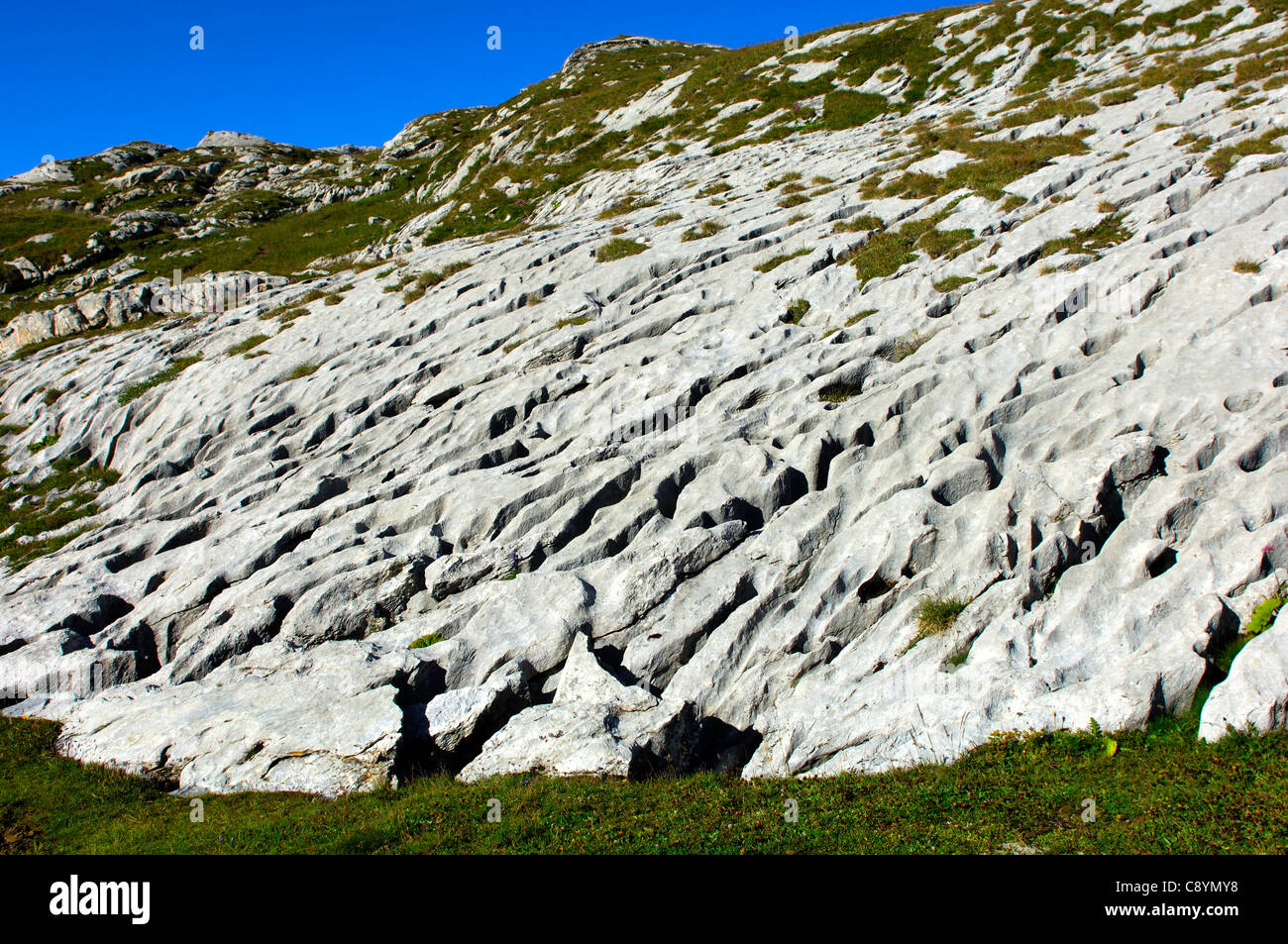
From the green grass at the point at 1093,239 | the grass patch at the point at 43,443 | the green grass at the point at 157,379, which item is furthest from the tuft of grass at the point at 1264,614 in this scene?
the grass patch at the point at 43,443

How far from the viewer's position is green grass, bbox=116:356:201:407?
36375 mm

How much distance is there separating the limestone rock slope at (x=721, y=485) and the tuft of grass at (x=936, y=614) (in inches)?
7.2

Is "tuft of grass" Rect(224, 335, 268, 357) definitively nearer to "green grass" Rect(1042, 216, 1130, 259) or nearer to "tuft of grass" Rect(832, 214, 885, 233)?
"tuft of grass" Rect(832, 214, 885, 233)

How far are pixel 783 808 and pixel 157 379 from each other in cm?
3799

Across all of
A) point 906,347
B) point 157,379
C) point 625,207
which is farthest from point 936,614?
point 625,207

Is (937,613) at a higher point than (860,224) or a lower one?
lower

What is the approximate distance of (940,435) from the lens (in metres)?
20.9

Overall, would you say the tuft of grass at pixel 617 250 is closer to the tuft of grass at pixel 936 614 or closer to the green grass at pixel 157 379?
the green grass at pixel 157 379

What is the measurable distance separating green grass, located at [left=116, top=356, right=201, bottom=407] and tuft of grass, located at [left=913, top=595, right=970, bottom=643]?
3727cm

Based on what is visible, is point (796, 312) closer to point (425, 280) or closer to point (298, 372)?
point (425, 280)

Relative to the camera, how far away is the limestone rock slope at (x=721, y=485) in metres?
15.4

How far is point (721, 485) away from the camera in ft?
70.4
